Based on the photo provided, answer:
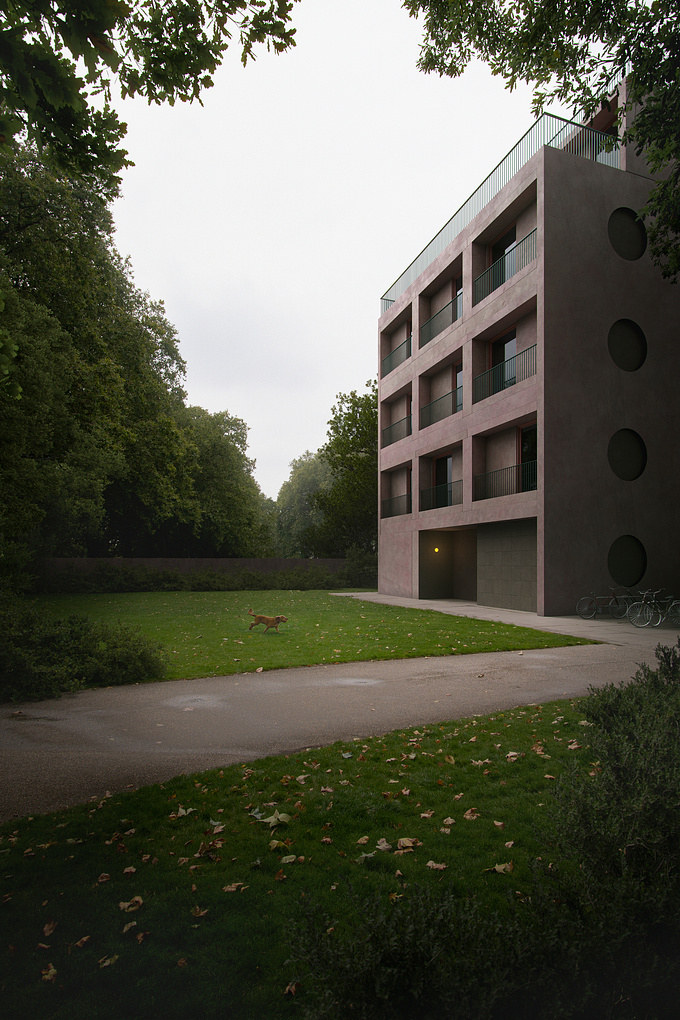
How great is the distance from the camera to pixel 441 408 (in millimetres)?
27797

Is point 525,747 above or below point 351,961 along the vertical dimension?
below

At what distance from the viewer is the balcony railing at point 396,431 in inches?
1247

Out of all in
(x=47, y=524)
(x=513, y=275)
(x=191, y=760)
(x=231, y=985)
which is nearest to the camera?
(x=231, y=985)

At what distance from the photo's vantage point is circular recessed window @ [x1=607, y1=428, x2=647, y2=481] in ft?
66.6

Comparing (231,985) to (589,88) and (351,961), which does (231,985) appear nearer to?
(351,961)

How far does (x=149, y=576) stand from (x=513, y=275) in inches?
971

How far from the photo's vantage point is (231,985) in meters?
2.74

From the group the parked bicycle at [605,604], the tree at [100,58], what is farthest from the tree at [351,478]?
the tree at [100,58]

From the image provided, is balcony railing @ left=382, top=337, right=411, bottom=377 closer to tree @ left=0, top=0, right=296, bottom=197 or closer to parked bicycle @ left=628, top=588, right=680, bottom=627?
parked bicycle @ left=628, top=588, right=680, bottom=627

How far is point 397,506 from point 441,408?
6790 millimetres

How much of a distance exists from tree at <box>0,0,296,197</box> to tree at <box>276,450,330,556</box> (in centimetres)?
6889

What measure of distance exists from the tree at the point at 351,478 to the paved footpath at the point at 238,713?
3219 centimetres

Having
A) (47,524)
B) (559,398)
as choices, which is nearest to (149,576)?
(47,524)

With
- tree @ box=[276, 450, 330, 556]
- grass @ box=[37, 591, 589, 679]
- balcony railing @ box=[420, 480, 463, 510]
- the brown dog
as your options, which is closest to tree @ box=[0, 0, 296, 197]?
grass @ box=[37, 591, 589, 679]
